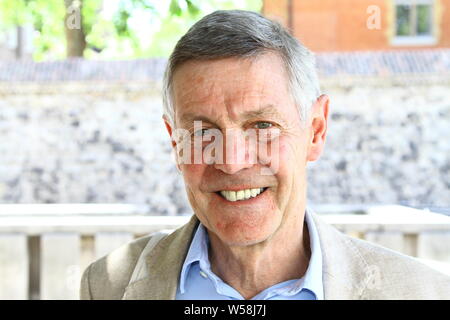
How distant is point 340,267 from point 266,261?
10 centimetres

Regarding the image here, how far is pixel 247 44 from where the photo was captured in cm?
82

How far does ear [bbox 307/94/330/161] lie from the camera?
35.9 inches

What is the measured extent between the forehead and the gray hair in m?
0.01

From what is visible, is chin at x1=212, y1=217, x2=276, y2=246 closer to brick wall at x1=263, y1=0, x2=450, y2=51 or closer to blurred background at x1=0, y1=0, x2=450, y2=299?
brick wall at x1=263, y1=0, x2=450, y2=51

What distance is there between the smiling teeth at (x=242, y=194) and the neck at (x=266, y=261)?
8 centimetres

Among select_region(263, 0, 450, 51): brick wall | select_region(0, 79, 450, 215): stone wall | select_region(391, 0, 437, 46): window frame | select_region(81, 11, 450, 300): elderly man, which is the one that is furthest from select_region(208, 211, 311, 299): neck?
select_region(391, 0, 437, 46): window frame

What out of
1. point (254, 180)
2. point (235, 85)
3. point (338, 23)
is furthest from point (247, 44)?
point (338, 23)

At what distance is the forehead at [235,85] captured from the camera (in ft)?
2.71

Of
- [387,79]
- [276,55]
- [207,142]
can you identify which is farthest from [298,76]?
[387,79]

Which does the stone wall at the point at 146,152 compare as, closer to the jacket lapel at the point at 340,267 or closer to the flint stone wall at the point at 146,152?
the flint stone wall at the point at 146,152

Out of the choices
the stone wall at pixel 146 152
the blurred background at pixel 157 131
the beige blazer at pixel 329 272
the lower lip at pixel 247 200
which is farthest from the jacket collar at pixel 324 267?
the stone wall at pixel 146 152
